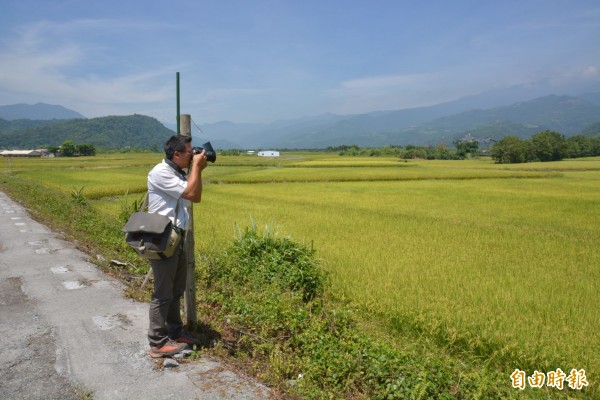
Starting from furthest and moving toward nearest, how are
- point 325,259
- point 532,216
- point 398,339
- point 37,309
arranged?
1. point 532,216
2. point 325,259
3. point 37,309
4. point 398,339

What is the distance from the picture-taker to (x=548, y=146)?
2126 inches

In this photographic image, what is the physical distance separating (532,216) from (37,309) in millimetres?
12169

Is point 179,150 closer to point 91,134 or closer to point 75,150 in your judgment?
point 75,150

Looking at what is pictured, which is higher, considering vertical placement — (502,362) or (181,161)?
(181,161)

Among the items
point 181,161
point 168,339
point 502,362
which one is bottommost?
point 502,362

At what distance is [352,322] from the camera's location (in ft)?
13.1

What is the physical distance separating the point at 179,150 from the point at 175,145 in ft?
0.17

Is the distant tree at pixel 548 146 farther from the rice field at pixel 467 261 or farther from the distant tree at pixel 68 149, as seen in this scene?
the distant tree at pixel 68 149

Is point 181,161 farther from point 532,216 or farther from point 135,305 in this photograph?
point 532,216

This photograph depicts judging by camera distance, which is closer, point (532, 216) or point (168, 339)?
point (168, 339)

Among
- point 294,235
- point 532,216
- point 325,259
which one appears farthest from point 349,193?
point 325,259

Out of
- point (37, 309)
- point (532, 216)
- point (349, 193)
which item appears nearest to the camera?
point (37, 309)

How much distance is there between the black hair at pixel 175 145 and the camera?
3.38 meters
